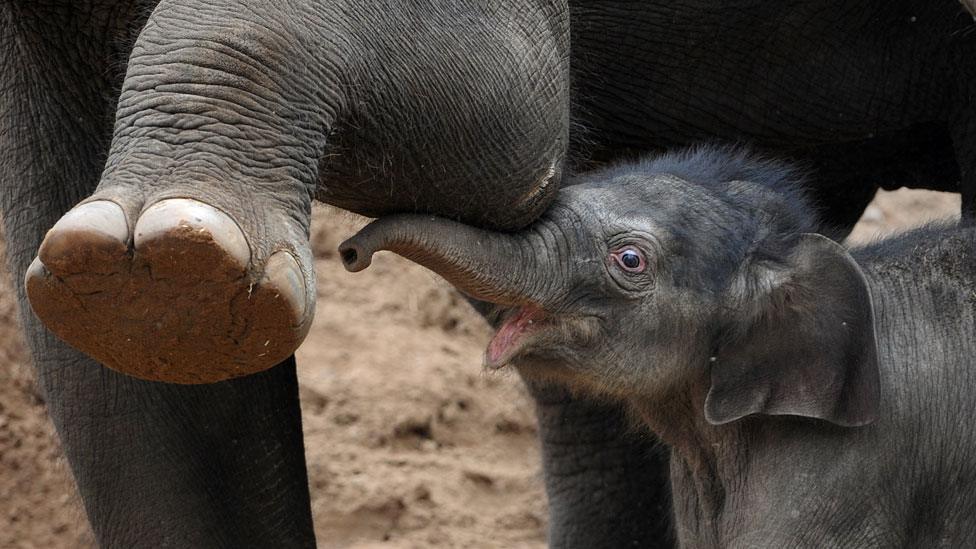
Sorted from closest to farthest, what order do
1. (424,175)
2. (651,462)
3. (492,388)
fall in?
(424,175)
(651,462)
(492,388)

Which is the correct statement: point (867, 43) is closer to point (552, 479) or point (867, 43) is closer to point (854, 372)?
point (854, 372)

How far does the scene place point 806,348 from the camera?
2801 mm

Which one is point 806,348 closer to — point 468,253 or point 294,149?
point 468,253

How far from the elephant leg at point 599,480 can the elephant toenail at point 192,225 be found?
2.31 m

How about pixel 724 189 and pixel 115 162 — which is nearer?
pixel 115 162

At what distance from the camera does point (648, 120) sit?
3.53 meters

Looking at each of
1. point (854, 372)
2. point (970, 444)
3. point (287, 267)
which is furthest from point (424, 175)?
point (970, 444)

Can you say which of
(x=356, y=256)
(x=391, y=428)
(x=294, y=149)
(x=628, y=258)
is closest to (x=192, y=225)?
(x=294, y=149)

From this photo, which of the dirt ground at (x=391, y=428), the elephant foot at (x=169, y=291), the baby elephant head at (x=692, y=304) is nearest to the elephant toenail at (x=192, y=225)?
the elephant foot at (x=169, y=291)

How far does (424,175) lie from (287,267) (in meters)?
0.50

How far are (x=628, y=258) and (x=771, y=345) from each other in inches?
9.9

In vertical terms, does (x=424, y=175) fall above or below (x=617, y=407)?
above

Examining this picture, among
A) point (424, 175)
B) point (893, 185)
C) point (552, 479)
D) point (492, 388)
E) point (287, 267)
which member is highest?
point (287, 267)

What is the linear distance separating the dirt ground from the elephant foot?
8.41 ft
